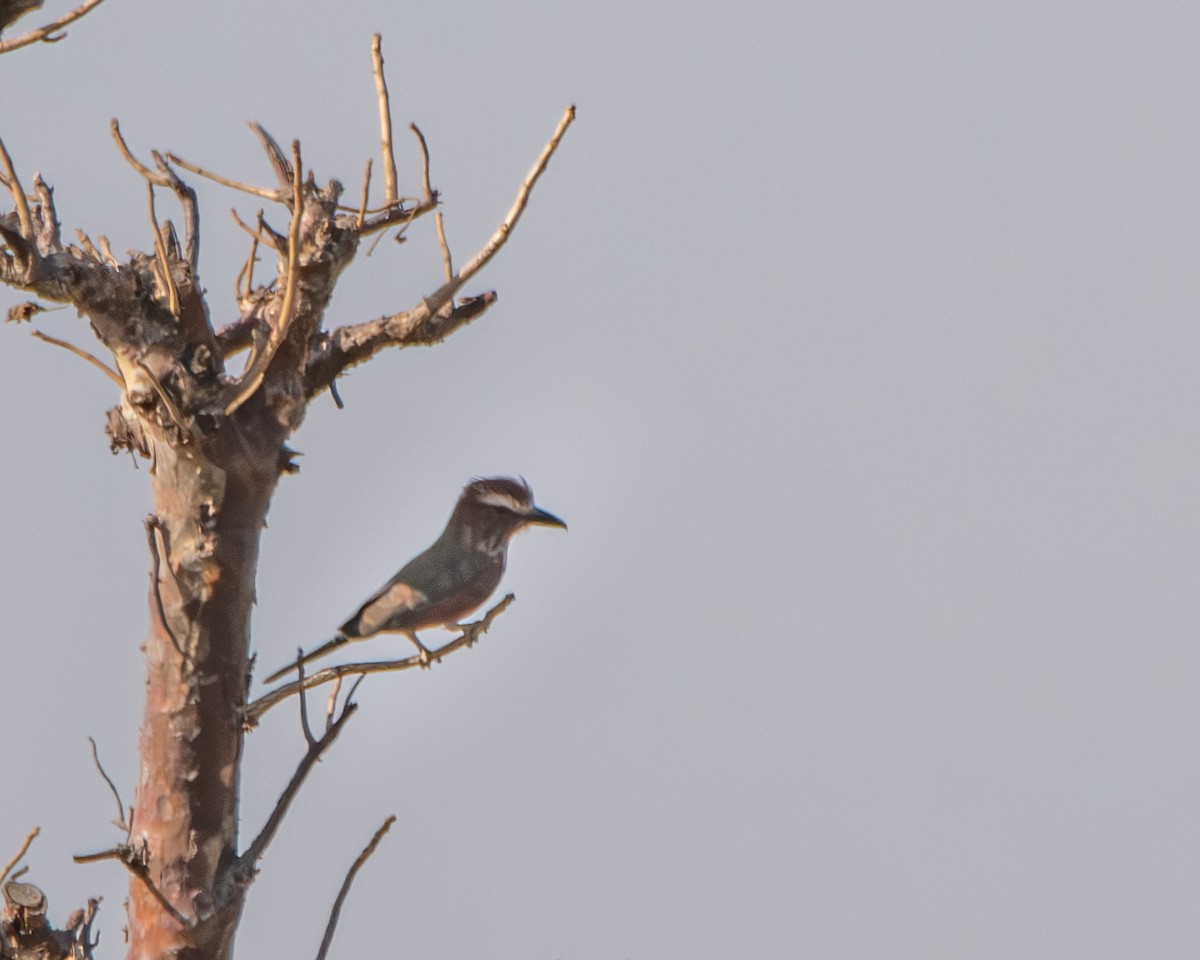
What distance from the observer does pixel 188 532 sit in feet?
15.3

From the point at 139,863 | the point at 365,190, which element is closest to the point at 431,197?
the point at 365,190

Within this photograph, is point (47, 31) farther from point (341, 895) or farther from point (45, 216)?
point (341, 895)

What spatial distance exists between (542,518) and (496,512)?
231 mm

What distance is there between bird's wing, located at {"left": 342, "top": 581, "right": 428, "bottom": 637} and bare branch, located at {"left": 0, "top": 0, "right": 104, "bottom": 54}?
326cm

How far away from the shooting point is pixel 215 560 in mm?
4648

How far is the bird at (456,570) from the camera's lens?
A: 667 centimetres

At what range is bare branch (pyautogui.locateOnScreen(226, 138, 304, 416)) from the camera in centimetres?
431

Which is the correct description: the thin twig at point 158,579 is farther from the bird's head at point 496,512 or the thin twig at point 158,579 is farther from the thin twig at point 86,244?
the bird's head at point 496,512

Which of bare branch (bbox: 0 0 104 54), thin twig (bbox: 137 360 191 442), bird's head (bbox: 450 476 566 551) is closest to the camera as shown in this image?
bare branch (bbox: 0 0 104 54)

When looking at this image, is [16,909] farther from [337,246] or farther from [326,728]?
[337,246]

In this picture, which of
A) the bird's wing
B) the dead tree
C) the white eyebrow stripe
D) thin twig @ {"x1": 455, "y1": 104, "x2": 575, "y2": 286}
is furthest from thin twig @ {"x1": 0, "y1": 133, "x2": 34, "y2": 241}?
the white eyebrow stripe

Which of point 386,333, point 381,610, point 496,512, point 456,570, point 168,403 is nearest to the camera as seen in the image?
point 168,403

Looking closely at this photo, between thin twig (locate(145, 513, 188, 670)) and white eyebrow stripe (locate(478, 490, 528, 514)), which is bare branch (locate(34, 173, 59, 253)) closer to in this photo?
thin twig (locate(145, 513, 188, 670))

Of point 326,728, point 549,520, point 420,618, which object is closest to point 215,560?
point 326,728
